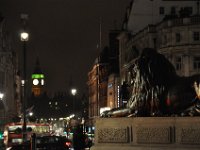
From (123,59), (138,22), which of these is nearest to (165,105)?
(138,22)

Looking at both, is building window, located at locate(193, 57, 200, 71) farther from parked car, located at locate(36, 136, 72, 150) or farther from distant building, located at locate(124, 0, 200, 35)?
parked car, located at locate(36, 136, 72, 150)

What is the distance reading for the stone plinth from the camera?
14.0 metres

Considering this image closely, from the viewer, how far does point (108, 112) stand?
52.1 ft

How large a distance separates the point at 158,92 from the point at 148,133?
46.4 inches

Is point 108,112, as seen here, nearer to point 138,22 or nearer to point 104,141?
point 104,141

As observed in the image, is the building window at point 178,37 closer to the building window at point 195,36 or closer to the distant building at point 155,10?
the building window at point 195,36

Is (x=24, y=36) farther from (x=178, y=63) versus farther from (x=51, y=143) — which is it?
(x=178, y=63)

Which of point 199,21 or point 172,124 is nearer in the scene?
point 172,124

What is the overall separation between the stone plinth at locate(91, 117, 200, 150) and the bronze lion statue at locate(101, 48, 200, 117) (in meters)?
0.46

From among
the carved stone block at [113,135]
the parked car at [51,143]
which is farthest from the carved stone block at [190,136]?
the parked car at [51,143]

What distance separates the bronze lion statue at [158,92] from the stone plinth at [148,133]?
1.50 ft

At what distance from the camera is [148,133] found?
14.5 meters

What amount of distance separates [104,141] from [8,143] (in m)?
33.9

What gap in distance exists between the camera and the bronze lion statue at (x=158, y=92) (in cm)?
1479
